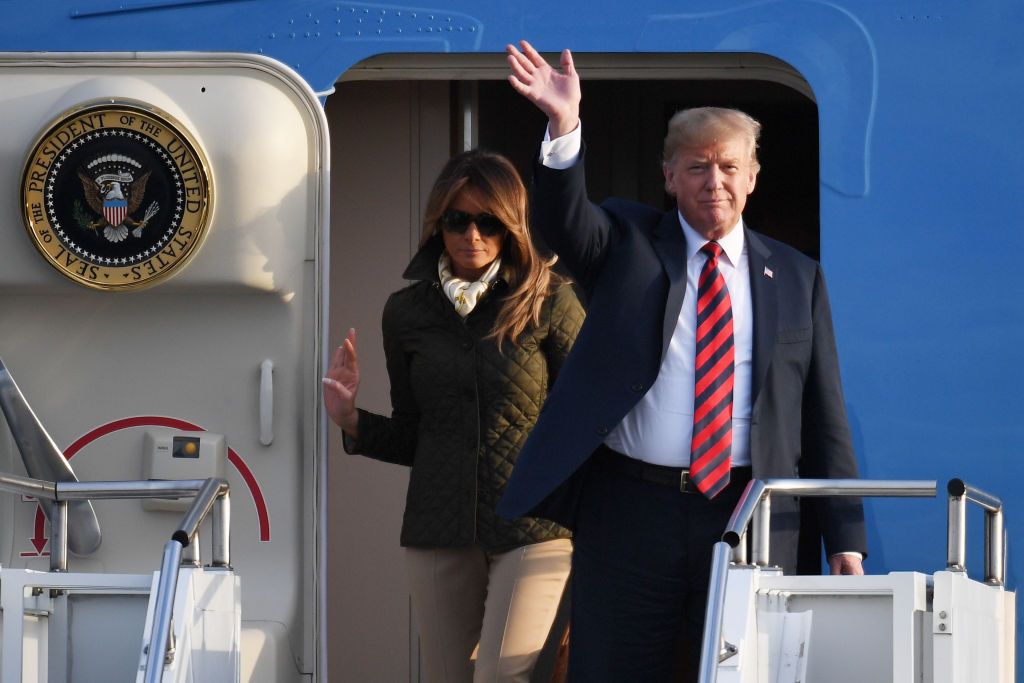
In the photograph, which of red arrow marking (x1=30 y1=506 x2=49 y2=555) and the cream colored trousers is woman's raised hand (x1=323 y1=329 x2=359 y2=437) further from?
red arrow marking (x1=30 y1=506 x2=49 y2=555)

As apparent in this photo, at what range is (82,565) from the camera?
4438 mm

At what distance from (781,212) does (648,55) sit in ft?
6.37

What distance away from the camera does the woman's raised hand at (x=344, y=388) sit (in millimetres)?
4176

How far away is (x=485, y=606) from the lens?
393 centimetres

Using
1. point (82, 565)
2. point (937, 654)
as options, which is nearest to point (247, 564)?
point (82, 565)

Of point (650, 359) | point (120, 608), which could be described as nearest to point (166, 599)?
point (120, 608)

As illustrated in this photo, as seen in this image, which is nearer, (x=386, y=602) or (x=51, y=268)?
(x=51, y=268)

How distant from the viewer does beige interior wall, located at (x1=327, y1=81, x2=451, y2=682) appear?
5.36 m

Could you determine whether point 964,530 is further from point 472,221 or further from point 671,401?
point 472,221

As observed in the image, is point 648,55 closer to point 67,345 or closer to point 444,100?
point 444,100

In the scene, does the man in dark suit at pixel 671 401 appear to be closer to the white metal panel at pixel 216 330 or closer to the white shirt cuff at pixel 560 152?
the white shirt cuff at pixel 560 152

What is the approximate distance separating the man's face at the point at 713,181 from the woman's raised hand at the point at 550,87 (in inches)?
11.4

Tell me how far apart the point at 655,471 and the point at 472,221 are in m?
0.93

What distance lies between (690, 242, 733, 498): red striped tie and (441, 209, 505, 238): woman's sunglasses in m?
0.75
